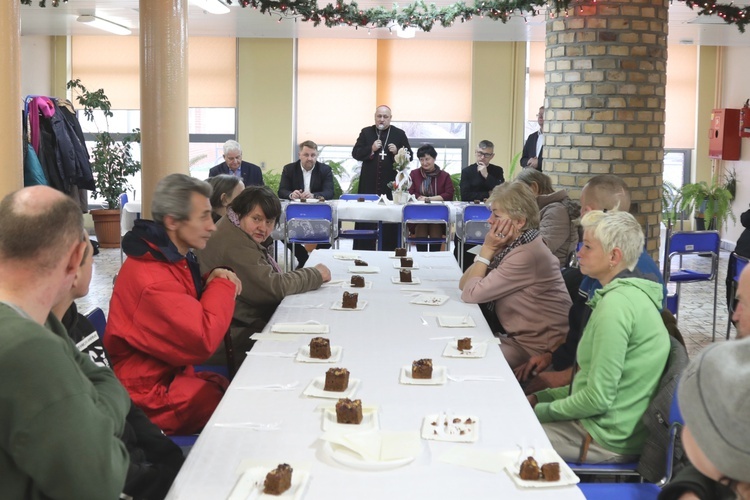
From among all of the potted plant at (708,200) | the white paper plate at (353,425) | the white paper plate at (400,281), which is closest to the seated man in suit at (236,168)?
the white paper plate at (400,281)

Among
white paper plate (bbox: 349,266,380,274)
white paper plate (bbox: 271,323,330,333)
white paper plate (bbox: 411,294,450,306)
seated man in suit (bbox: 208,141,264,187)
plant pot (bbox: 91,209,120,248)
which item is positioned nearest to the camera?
white paper plate (bbox: 271,323,330,333)

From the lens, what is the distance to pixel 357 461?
2.01m

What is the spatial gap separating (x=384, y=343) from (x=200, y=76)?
34.6 ft

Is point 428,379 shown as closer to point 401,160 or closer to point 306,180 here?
point 401,160

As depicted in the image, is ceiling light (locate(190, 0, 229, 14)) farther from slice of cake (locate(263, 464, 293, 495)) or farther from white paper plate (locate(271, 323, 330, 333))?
slice of cake (locate(263, 464, 293, 495))

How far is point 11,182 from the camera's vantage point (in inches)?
149

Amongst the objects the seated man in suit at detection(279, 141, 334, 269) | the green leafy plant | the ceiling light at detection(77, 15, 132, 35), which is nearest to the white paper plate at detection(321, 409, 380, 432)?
Answer: the seated man in suit at detection(279, 141, 334, 269)

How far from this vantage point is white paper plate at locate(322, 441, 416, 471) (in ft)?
6.54

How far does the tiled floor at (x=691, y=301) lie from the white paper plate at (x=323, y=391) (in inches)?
158

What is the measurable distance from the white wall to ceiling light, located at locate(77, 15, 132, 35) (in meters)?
1.68

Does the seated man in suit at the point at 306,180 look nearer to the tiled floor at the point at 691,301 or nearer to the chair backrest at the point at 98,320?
the tiled floor at the point at 691,301

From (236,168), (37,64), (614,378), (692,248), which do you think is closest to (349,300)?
(614,378)

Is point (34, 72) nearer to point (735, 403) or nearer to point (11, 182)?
point (11, 182)

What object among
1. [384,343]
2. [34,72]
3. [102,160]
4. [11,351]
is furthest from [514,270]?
[34,72]
